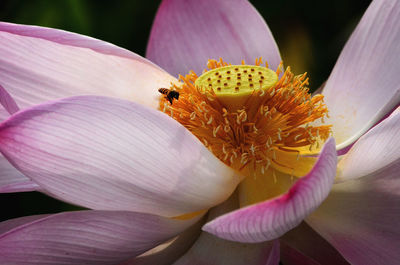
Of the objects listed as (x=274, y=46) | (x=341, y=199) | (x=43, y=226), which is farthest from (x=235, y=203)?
(x=274, y=46)

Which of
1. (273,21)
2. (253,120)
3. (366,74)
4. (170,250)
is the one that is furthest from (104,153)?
(273,21)

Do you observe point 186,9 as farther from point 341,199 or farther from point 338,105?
point 341,199

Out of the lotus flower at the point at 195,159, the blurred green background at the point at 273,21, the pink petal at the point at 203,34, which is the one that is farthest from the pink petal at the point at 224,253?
the blurred green background at the point at 273,21

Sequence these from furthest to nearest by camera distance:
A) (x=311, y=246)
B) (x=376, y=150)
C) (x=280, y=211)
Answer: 1. (x=311, y=246)
2. (x=376, y=150)
3. (x=280, y=211)

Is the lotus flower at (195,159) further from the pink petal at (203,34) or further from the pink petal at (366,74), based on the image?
the pink petal at (203,34)

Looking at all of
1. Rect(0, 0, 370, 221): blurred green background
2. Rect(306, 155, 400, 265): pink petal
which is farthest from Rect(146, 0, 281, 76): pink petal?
Rect(306, 155, 400, 265): pink petal

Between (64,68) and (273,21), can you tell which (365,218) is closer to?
(64,68)

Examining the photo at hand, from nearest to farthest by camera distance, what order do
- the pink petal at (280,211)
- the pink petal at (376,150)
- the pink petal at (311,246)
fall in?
the pink petal at (280,211) < the pink petal at (376,150) < the pink petal at (311,246)
